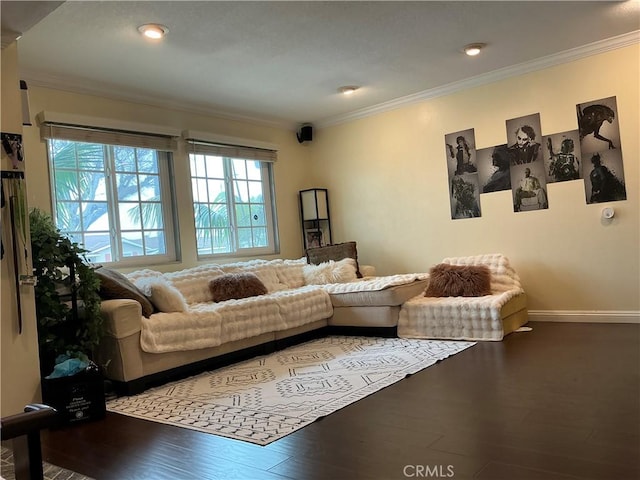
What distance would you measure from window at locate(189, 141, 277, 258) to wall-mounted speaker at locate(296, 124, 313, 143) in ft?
1.92

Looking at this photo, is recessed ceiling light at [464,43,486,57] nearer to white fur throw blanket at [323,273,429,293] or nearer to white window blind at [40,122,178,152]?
white fur throw blanket at [323,273,429,293]

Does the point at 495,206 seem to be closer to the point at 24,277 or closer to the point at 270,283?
the point at 270,283

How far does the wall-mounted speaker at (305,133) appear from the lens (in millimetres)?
6553

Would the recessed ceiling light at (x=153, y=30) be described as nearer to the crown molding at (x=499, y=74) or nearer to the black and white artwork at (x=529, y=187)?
the crown molding at (x=499, y=74)

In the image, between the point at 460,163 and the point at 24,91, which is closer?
the point at 24,91

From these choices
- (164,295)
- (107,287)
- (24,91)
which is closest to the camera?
(24,91)

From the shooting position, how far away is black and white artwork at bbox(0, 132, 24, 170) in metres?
2.83

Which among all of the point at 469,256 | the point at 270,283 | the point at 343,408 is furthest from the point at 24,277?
the point at 469,256

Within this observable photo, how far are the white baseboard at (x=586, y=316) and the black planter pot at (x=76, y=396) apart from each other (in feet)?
12.9

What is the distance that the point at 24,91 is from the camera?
3.08m

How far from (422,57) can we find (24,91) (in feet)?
10.1

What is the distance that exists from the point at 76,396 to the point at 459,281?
3276mm

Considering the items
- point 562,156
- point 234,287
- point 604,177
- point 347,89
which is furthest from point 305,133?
point 604,177

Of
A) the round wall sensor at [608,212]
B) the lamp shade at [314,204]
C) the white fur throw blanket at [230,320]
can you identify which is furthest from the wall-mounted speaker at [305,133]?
the round wall sensor at [608,212]
